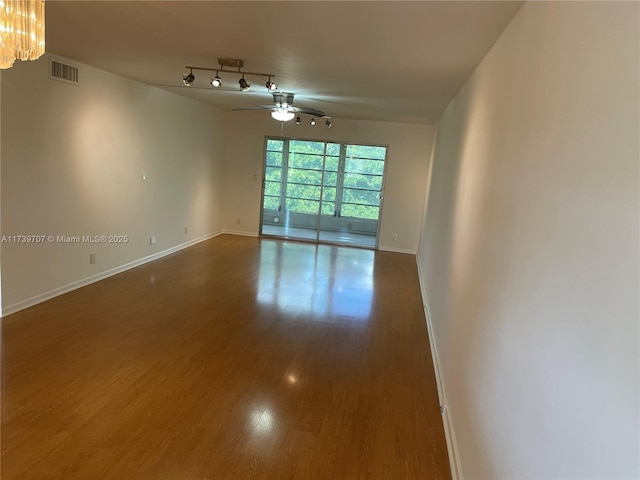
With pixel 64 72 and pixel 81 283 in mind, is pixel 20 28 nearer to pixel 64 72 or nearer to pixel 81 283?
pixel 64 72

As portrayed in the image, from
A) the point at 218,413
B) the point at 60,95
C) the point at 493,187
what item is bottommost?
the point at 218,413

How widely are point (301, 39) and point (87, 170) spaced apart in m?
3.12

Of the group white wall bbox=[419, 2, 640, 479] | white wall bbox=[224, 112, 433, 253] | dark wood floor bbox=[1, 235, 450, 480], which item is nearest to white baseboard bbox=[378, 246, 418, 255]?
white wall bbox=[224, 112, 433, 253]

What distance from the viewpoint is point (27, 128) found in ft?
12.8

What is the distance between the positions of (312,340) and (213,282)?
2.05m

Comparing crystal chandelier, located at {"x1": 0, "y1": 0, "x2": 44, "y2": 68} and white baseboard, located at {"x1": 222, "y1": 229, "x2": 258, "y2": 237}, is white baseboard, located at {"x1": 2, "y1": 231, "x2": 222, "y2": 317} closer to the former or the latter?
white baseboard, located at {"x1": 222, "y1": 229, "x2": 258, "y2": 237}

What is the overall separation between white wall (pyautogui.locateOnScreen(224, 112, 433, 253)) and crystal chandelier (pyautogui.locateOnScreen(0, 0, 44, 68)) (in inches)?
264

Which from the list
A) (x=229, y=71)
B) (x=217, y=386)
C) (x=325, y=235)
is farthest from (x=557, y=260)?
(x=325, y=235)

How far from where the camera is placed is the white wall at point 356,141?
8094mm

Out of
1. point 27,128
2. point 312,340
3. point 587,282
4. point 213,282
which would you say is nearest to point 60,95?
point 27,128

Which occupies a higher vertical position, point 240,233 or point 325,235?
point 325,235

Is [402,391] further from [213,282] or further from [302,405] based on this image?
[213,282]

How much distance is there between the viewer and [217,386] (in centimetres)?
304

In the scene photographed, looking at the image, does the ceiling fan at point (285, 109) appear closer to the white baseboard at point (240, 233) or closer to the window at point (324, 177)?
the window at point (324, 177)
